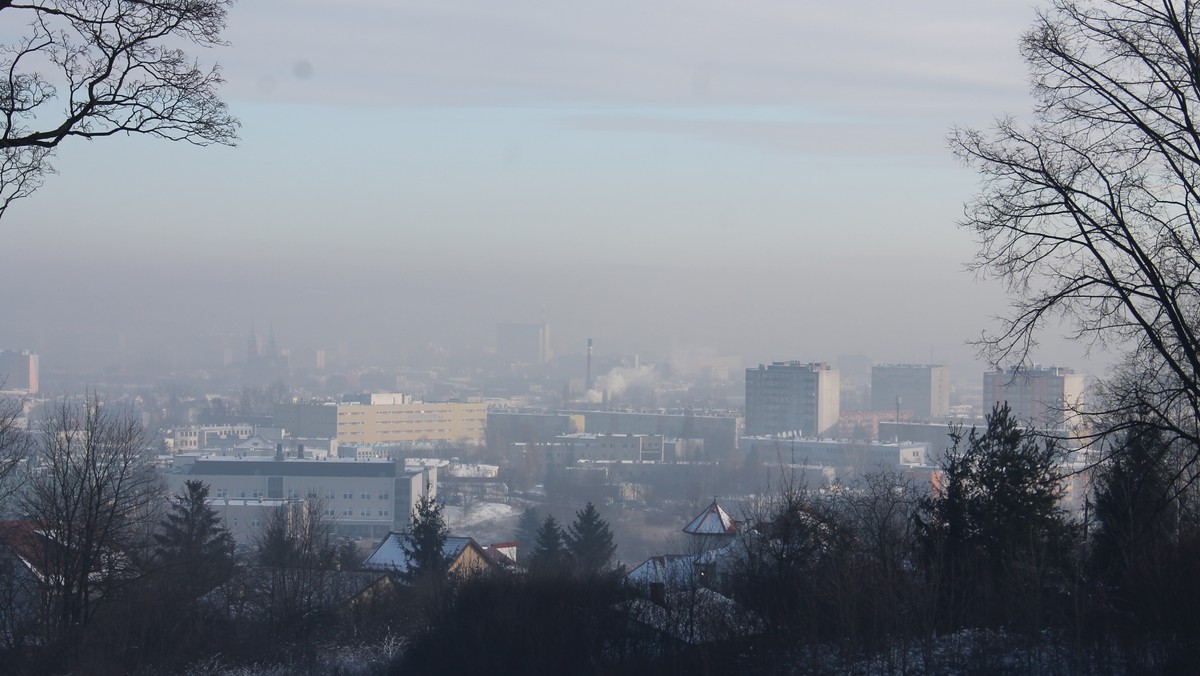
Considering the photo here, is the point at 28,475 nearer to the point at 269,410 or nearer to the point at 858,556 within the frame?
the point at 858,556

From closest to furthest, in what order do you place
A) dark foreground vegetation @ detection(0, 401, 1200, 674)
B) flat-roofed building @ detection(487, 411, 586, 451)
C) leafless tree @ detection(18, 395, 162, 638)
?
dark foreground vegetation @ detection(0, 401, 1200, 674) < leafless tree @ detection(18, 395, 162, 638) < flat-roofed building @ detection(487, 411, 586, 451)

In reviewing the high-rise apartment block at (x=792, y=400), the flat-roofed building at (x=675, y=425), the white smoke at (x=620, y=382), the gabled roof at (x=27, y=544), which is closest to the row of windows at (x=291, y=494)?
the flat-roofed building at (x=675, y=425)

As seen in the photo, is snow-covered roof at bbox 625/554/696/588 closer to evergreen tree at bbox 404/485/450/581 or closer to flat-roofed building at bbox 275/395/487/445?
evergreen tree at bbox 404/485/450/581

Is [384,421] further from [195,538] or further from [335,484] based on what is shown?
[195,538]

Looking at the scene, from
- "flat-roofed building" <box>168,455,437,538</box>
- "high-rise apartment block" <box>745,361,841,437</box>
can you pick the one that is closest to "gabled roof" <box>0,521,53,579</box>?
"flat-roofed building" <box>168,455,437,538</box>

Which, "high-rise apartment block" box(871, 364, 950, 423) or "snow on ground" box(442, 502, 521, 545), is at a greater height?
"high-rise apartment block" box(871, 364, 950, 423)

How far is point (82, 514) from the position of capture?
16.1 m

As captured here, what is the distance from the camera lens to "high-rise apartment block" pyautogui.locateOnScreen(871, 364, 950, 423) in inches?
4250

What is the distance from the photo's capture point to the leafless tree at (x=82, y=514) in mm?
15102

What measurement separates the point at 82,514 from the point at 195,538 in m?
8.68

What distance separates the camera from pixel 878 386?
114688 millimetres

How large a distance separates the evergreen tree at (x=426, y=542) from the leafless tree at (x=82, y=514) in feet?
21.5

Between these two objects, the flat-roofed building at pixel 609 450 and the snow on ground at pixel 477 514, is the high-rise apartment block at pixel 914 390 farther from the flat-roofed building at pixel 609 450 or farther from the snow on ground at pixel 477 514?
the snow on ground at pixel 477 514

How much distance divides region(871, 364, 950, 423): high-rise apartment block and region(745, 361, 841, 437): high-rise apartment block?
9866 millimetres
